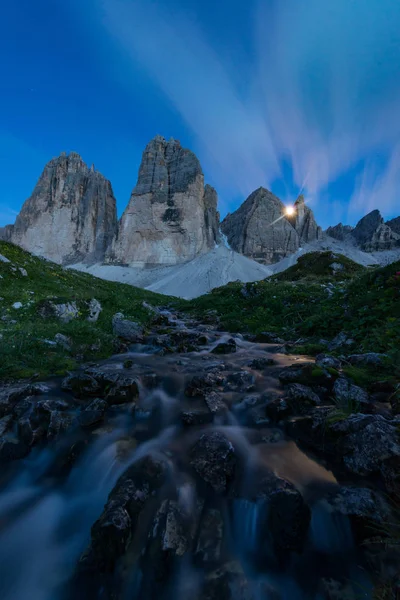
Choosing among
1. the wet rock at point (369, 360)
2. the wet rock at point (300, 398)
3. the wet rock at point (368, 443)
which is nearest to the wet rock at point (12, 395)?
the wet rock at point (300, 398)

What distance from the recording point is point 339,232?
15762 cm

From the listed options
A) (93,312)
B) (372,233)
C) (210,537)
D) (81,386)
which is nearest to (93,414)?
(81,386)

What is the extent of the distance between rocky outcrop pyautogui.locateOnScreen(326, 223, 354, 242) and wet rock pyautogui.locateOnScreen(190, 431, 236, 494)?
177559 millimetres

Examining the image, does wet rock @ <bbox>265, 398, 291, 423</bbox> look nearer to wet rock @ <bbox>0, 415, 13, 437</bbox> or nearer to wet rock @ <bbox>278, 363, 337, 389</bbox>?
wet rock @ <bbox>278, 363, 337, 389</bbox>

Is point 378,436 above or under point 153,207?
under

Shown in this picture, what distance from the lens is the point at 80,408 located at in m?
5.36

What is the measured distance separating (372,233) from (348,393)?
17157cm

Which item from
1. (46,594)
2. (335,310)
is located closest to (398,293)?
(335,310)

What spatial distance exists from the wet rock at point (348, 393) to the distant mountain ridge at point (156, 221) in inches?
3302

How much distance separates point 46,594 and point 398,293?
35.1ft

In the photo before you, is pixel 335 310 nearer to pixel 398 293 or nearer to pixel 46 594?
pixel 398 293

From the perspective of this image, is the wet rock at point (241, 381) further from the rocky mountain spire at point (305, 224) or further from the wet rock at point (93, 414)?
the rocky mountain spire at point (305, 224)

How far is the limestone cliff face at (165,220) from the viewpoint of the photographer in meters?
93.6

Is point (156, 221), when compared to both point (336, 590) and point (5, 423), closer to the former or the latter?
point (5, 423)
